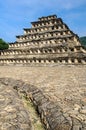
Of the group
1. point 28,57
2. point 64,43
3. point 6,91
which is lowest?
point 6,91

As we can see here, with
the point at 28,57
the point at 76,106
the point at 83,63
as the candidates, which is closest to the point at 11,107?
the point at 76,106

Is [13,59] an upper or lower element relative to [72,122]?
upper

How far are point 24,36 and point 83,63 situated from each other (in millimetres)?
28110

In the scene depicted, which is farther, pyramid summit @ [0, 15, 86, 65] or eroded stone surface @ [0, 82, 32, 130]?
pyramid summit @ [0, 15, 86, 65]

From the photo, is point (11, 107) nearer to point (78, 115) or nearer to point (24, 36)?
point (78, 115)

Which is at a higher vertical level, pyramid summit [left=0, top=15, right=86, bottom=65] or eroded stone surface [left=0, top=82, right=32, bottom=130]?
pyramid summit [left=0, top=15, right=86, bottom=65]

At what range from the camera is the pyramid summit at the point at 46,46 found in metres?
31.7

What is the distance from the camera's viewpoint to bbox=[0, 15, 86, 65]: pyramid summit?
104 ft

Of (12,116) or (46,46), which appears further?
(46,46)

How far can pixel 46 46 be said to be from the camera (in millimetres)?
43781

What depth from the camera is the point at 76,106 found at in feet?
25.5

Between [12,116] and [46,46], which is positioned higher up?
[46,46]

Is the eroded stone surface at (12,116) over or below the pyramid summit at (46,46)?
below

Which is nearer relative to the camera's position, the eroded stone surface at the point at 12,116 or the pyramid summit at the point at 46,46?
the eroded stone surface at the point at 12,116
